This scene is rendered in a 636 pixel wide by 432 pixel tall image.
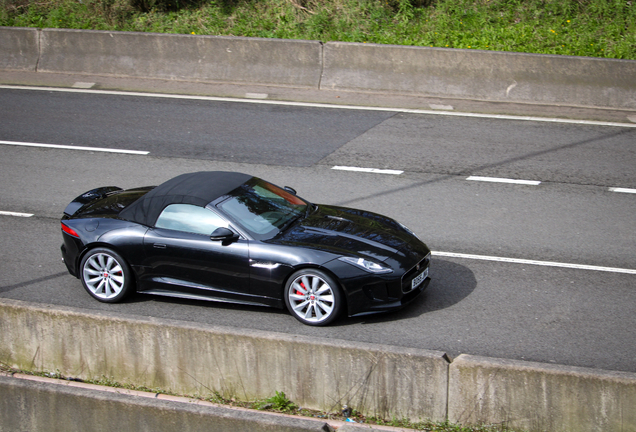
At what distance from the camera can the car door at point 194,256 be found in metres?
6.78

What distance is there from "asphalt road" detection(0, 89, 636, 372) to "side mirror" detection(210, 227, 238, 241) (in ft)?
2.78

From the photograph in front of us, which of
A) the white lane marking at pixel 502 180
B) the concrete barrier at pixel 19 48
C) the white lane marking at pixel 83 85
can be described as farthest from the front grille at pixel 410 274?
the concrete barrier at pixel 19 48

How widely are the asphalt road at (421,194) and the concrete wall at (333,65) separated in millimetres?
1247

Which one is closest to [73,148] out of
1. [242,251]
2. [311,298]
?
[242,251]

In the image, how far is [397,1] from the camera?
55.5 feet

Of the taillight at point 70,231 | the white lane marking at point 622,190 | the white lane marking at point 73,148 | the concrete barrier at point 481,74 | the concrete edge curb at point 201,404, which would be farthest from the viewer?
the concrete barrier at point 481,74

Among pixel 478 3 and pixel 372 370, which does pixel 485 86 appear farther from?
pixel 372 370

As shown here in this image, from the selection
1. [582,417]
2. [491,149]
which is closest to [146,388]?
[582,417]

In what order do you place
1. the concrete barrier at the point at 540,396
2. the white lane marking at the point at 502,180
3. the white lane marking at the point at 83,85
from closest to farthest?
the concrete barrier at the point at 540,396 < the white lane marking at the point at 502,180 < the white lane marking at the point at 83,85

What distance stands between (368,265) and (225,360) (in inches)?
66.9

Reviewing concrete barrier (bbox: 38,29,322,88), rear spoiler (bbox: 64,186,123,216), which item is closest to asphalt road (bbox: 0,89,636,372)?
rear spoiler (bbox: 64,186,123,216)

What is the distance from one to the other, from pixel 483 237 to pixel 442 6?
9.62 meters

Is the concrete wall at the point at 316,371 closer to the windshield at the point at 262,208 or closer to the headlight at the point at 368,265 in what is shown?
the headlight at the point at 368,265

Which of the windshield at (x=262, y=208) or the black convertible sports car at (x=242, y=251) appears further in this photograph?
the windshield at (x=262, y=208)
